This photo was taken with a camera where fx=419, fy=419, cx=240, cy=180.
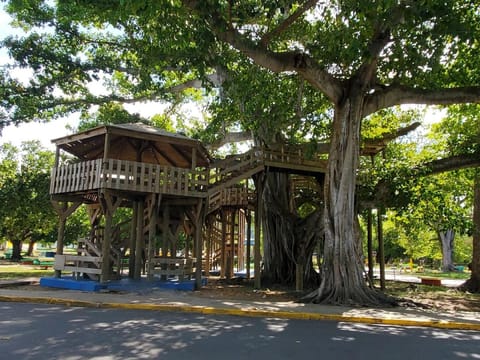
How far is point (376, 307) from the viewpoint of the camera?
465 inches

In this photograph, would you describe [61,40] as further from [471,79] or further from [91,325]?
[471,79]

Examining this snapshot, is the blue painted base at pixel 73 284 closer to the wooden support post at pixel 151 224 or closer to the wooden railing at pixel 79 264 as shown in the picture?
the wooden railing at pixel 79 264

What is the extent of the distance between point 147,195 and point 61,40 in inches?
332

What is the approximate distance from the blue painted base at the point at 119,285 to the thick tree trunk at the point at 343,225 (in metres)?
4.57

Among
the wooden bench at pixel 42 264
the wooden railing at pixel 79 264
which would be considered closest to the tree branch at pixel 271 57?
the wooden railing at pixel 79 264

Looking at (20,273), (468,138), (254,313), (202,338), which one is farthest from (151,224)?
(468,138)

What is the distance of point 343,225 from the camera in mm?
12992

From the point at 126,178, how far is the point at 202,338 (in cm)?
818

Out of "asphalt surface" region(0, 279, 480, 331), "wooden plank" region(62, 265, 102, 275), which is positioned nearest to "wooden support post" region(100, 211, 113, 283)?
"wooden plank" region(62, 265, 102, 275)

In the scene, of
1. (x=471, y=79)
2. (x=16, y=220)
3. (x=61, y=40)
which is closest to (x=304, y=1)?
(x=471, y=79)

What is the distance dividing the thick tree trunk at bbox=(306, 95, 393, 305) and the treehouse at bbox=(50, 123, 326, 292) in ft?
12.3

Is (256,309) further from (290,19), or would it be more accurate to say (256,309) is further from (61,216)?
(61,216)

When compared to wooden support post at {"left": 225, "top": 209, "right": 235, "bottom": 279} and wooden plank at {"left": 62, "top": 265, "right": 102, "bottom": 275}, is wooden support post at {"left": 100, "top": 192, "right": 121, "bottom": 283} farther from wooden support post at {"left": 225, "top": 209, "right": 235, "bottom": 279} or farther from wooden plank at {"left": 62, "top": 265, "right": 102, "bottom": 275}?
wooden support post at {"left": 225, "top": 209, "right": 235, "bottom": 279}

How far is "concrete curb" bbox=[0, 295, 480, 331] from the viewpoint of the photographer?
9.23m
